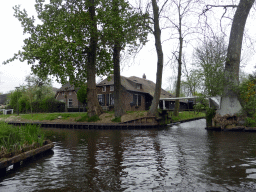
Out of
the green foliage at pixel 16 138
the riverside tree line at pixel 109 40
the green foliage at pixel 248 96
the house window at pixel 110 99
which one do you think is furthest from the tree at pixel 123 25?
the house window at pixel 110 99

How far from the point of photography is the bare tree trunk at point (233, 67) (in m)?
14.6

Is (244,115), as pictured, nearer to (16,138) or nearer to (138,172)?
(138,172)

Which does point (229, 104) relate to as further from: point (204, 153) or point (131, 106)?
point (131, 106)

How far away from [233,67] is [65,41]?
12.0 m

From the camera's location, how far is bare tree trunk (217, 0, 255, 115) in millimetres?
14586

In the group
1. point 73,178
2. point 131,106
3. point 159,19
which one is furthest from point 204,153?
point 131,106

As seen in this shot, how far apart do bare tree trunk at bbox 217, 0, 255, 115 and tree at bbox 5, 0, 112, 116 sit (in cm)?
955

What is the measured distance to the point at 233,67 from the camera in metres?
14.7

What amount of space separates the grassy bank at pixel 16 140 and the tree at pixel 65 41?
32.5 ft

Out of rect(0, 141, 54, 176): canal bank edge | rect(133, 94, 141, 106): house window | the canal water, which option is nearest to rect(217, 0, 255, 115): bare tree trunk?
the canal water

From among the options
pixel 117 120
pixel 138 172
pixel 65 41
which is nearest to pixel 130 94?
pixel 117 120

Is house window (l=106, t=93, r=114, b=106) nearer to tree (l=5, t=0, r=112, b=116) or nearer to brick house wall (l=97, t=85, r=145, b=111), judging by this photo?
brick house wall (l=97, t=85, r=145, b=111)

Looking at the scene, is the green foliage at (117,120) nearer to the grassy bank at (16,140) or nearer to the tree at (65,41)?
the tree at (65,41)

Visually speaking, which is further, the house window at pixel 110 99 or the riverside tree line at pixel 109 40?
the house window at pixel 110 99
